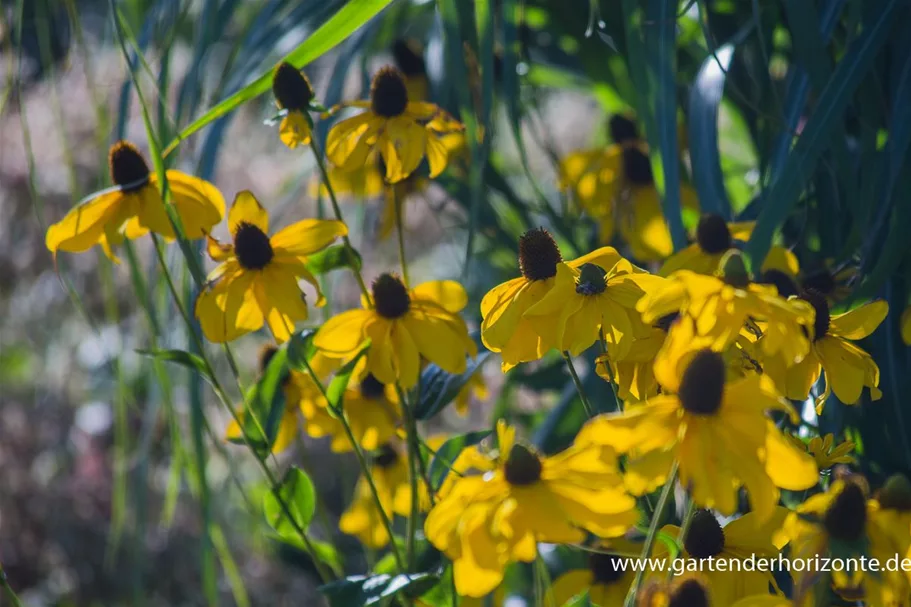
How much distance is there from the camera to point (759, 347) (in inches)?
21.1

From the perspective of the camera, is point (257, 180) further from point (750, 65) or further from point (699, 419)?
point (699, 419)

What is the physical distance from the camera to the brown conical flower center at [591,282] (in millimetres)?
554

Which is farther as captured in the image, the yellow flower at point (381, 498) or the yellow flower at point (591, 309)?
the yellow flower at point (381, 498)

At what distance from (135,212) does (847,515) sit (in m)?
0.47

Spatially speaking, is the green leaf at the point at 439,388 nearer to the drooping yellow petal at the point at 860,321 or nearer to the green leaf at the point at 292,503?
the green leaf at the point at 292,503

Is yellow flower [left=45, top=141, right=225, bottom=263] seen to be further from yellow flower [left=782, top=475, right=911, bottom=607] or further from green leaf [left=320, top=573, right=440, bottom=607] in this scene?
yellow flower [left=782, top=475, right=911, bottom=607]

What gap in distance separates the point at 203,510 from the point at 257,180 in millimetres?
1433

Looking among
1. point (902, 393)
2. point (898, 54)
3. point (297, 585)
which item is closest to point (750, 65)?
point (898, 54)

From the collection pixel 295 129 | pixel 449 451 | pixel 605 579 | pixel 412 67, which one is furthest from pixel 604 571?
pixel 412 67

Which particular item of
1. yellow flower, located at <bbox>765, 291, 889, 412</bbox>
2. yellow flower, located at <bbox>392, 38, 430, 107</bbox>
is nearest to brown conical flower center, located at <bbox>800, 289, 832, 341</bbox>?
yellow flower, located at <bbox>765, 291, 889, 412</bbox>

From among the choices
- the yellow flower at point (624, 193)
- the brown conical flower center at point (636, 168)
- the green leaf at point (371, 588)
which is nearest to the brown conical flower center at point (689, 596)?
the green leaf at point (371, 588)

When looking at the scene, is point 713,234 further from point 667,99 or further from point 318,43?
point 318,43

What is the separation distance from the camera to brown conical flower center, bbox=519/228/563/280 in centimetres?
62

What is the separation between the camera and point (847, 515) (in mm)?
447
